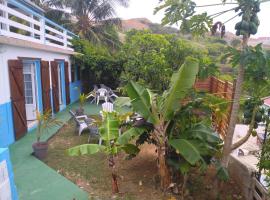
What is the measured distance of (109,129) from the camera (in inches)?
217

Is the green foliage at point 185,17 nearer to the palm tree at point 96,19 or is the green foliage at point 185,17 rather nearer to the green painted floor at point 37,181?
the green painted floor at point 37,181

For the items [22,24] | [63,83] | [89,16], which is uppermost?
[89,16]

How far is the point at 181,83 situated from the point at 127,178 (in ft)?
9.34

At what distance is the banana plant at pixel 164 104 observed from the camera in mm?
4738

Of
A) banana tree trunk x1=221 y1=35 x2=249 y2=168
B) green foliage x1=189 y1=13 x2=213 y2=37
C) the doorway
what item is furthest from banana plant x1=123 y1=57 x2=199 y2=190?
the doorway

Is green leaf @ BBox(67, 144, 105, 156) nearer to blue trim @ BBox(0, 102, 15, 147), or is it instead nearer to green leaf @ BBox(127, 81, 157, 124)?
green leaf @ BBox(127, 81, 157, 124)

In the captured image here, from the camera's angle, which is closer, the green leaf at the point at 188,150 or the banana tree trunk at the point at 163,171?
the green leaf at the point at 188,150

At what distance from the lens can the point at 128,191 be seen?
5.61 m

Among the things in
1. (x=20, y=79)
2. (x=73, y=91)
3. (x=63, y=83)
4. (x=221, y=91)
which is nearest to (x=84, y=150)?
(x=20, y=79)

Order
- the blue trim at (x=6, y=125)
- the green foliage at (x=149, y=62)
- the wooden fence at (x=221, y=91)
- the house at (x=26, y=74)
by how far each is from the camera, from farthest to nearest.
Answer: the green foliage at (x=149, y=62)
the house at (x=26, y=74)
the blue trim at (x=6, y=125)
the wooden fence at (x=221, y=91)

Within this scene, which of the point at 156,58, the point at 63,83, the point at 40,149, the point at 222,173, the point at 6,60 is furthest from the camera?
the point at 63,83

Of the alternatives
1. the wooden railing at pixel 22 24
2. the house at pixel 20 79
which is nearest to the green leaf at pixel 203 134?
the house at pixel 20 79

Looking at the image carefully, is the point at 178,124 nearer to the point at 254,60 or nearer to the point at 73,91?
the point at 254,60

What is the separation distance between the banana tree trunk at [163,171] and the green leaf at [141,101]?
0.72 meters
